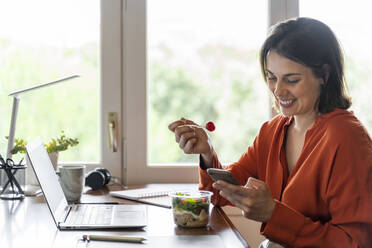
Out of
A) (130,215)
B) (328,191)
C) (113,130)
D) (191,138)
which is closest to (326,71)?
(328,191)

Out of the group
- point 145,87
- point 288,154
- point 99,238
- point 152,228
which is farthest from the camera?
point 145,87

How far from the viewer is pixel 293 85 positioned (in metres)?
1.38

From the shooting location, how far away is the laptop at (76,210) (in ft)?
4.08

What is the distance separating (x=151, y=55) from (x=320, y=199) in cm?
114

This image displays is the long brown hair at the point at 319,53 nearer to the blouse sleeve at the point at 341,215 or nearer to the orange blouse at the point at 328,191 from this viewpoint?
the orange blouse at the point at 328,191

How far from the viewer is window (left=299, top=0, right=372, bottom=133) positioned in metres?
2.20

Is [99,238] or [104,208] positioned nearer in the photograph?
[99,238]

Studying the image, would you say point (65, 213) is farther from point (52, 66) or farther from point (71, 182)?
Result: point (52, 66)

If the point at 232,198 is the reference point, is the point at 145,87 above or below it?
above

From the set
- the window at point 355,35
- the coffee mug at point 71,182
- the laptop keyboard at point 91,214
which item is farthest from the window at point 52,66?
the window at point 355,35

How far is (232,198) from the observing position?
46.0 inches

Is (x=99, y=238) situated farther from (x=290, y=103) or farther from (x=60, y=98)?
(x=60, y=98)

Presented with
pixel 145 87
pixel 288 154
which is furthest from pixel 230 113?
pixel 288 154

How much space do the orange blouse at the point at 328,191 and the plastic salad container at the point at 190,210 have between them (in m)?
0.16
